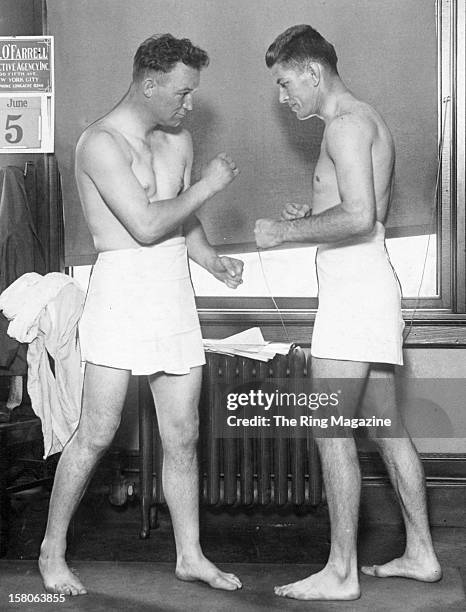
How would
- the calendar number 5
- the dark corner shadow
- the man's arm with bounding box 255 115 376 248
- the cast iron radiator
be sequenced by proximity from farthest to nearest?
the cast iron radiator
the dark corner shadow
the calendar number 5
the man's arm with bounding box 255 115 376 248

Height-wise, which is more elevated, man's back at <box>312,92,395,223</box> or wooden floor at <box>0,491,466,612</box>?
man's back at <box>312,92,395,223</box>

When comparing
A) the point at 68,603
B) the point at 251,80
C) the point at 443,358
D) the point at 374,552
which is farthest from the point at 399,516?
the point at 251,80

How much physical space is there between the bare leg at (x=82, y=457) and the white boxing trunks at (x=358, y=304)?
482mm

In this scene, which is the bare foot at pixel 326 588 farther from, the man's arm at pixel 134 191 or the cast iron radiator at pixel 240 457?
the man's arm at pixel 134 191

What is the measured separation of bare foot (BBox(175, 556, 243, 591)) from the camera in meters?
2.17

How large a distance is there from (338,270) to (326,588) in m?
0.71

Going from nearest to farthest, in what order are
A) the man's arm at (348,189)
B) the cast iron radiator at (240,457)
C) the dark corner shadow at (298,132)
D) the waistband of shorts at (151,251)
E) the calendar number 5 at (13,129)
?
the man's arm at (348,189) → the waistband of shorts at (151,251) → the calendar number 5 at (13,129) → the dark corner shadow at (298,132) → the cast iron radiator at (240,457)

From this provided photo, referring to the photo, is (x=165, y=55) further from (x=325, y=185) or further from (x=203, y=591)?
(x=203, y=591)

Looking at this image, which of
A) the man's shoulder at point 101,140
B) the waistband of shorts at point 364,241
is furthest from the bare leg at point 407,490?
the man's shoulder at point 101,140

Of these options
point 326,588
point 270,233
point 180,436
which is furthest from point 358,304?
point 326,588

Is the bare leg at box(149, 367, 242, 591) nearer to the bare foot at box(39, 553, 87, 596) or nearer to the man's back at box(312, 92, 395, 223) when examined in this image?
the bare foot at box(39, 553, 87, 596)

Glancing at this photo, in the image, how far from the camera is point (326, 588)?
6.95 feet

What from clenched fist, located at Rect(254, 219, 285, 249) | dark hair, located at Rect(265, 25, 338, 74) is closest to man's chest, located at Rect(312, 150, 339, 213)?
clenched fist, located at Rect(254, 219, 285, 249)

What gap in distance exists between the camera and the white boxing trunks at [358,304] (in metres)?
2.12
